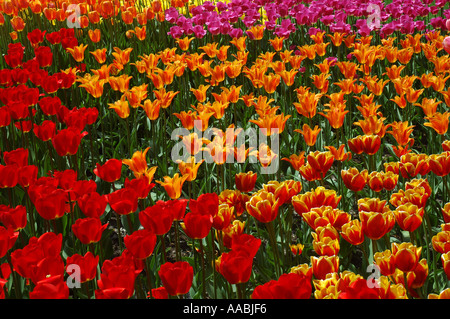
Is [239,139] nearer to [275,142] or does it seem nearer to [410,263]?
[275,142]

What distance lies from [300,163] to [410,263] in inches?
37.8

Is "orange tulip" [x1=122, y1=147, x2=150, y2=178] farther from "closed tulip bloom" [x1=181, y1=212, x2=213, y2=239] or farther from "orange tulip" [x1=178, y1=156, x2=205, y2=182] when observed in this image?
"closed tulip bloom" [x1=181, y1=212, x2=213, y2=239]

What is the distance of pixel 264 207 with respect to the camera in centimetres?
178

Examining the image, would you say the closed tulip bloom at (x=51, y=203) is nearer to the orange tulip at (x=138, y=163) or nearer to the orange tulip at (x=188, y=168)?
the orange tulip at (x=138, y=163)

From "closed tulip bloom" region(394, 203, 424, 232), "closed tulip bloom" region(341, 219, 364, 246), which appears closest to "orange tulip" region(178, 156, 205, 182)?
"closed tulip bloom" region(341, 219, 364, 246)

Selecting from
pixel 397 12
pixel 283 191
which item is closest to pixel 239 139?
pixel 283 191

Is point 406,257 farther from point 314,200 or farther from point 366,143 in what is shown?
point 366,143

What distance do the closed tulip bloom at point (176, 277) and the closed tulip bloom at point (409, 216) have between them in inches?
28.2

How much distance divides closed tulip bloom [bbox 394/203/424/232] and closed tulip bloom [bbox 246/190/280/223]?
1.30ft

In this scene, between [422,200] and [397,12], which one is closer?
[422,200]

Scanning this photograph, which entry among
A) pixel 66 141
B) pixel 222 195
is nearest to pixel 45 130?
pixel 66 141

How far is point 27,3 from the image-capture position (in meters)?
5.40

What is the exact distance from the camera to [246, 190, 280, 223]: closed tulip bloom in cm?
178

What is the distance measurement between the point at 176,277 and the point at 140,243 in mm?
182
